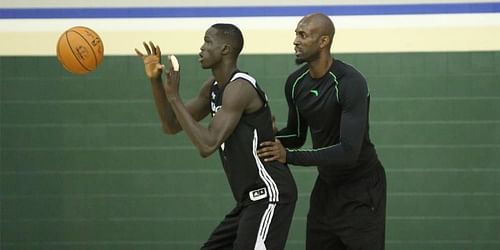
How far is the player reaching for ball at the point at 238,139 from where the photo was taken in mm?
4977

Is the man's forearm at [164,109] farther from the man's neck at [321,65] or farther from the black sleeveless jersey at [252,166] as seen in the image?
the man's neck at [321,65]

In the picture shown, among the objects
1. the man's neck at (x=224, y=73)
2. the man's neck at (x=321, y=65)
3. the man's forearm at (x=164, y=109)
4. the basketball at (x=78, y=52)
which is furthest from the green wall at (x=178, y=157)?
the man's neck at (x=224, y=73)

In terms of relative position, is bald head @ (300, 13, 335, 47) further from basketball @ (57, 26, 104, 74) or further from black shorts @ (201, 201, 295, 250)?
basketball @ (57, 26, 104, 74)

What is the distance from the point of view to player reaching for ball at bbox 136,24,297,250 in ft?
16.3

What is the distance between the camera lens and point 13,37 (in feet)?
24.1

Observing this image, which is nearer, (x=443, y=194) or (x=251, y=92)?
(x=251, y=92)

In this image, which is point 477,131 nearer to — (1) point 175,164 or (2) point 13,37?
(1) point 175,164

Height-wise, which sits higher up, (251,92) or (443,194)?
(251,92)

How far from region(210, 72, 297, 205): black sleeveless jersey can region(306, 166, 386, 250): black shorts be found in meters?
0.42

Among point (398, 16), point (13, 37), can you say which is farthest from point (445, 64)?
point (13, 37)

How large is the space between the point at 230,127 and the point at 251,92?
232mm

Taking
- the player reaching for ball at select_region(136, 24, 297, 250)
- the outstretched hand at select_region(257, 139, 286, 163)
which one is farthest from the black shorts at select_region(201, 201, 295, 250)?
the outstretched hand at select_region(257, 139, 286, 163)

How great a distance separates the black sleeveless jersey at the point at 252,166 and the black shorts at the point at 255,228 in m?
0.05

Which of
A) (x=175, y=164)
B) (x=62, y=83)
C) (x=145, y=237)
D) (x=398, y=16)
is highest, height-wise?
(x=398, y=16)
